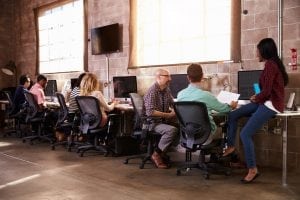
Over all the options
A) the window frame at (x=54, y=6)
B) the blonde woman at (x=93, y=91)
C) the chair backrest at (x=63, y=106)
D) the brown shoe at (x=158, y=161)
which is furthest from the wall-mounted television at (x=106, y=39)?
the brown shoe at (x=158, y=161)

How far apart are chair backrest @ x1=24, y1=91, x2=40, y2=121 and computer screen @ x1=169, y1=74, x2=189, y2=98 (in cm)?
249

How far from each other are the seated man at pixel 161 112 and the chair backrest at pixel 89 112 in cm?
92

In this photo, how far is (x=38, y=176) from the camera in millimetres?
4426

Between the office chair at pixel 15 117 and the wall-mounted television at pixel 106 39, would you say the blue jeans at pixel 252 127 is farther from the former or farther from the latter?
the office chair at pixel 15 117

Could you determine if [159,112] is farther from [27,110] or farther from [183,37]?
[27,110]

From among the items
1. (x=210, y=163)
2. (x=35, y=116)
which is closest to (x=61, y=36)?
(x=35, y=116)

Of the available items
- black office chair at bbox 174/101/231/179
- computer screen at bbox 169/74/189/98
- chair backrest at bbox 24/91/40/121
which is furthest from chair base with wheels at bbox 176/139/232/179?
chair backrest at bbox 24/91/40/121

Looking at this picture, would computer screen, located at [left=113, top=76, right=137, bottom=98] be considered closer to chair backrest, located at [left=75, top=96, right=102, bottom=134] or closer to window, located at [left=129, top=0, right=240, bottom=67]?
window, located at [left=129, top=0, right=240, bottom=67]

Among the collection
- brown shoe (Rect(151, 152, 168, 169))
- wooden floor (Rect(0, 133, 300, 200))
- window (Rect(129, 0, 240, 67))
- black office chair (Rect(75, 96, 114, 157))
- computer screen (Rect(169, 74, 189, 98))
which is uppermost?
window (Rect(129, 0, 240, 67))

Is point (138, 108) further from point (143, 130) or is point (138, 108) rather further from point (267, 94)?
point (267, 94)

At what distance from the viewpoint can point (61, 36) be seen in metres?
8.98

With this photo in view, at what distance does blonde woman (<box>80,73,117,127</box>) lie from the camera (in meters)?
5.55

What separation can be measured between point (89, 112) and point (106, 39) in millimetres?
2042

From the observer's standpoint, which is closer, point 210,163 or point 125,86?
point 210,163
